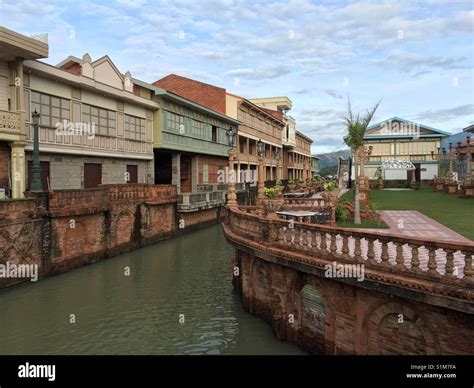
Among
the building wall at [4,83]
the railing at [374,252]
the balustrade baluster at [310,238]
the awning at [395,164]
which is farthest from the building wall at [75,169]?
the awning at [395,164]

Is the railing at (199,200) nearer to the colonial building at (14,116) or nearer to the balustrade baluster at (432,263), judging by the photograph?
the colonial building at (14,116)

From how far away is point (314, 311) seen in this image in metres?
9.98

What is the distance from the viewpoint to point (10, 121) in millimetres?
17984

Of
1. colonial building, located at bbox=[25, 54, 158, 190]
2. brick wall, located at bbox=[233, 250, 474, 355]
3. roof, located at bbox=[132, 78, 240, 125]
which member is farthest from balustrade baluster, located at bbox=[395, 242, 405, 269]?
roof, located at bbox=[132, 78, 240, 125]

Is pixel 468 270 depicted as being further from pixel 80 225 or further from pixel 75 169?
pixel 75 169

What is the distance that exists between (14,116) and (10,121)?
350 mm

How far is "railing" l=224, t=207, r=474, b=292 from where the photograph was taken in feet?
22.0

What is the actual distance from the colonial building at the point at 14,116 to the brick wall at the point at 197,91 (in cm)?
2533

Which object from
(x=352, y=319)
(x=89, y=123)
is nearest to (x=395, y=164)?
(x=89, y=123)

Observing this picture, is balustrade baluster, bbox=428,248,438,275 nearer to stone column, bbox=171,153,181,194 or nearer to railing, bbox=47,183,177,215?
railing, bbox=47,183,177,215

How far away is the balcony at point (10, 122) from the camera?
1761 cm

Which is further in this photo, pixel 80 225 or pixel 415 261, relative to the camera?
pixel 80 225
